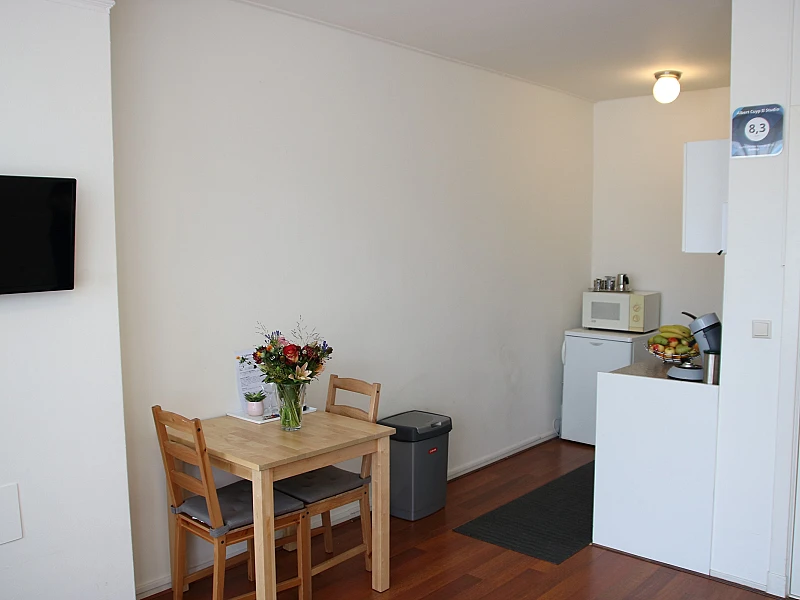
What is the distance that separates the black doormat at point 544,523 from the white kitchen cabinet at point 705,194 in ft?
5.33

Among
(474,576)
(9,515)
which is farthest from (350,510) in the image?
(9,515)

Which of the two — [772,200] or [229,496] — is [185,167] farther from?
[772,200]

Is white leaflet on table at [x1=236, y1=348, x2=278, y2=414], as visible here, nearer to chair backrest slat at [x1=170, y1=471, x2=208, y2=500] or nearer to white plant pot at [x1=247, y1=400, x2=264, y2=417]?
white plant pot at [x1=247, y1=400, x2=264, y2=417]

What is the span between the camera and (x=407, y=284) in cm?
433

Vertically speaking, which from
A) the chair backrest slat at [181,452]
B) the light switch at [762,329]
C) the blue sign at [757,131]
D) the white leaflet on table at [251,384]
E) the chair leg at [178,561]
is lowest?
the chair leg at [178,561]

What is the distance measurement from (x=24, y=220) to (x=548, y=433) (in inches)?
168

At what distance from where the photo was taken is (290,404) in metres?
3.15

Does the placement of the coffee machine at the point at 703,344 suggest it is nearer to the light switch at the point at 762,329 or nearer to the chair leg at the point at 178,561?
the light switch at the point at 762,329

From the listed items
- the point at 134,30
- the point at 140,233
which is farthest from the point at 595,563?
the point at 134,30

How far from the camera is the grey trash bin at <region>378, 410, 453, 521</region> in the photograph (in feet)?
13.0

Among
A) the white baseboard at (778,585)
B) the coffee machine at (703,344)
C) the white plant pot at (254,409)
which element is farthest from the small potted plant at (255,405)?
the white baseboard at (778,585)

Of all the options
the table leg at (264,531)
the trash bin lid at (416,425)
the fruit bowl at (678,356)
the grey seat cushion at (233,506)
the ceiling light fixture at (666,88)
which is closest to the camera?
the table leg at (264,531)

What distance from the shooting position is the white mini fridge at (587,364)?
531cm

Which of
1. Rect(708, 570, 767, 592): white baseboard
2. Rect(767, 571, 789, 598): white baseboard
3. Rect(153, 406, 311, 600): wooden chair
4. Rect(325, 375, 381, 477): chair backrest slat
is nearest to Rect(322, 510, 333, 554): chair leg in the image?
Rect(325, 375, 381, 477): chair backrest slat
